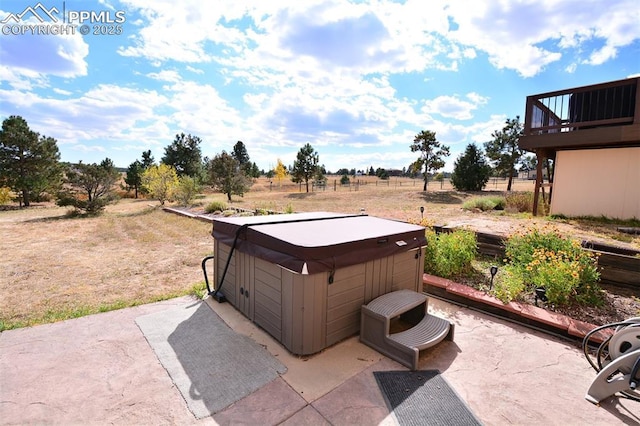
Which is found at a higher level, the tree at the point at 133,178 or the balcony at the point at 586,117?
the balcony at the point at 586,117

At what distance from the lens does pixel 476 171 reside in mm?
24297

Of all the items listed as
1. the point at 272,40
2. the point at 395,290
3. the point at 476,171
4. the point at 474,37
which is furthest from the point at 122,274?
the point at 476,171

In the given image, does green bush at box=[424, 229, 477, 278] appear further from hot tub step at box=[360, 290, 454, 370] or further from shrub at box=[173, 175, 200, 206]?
shrub at box=[173, 175, 200, 206]

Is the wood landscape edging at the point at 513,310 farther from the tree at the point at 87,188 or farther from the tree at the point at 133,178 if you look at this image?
the tree at the point at 133,178

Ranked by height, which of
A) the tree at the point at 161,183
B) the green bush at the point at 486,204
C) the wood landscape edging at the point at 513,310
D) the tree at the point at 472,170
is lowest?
the wood landscape edging at the point at 513,310

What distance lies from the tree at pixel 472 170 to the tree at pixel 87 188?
24319 millimetres

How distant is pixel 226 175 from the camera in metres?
19.5

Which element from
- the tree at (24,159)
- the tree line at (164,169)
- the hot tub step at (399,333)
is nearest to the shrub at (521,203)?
the hot tub step at (399,333)

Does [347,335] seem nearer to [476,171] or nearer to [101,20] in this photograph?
[101,20]

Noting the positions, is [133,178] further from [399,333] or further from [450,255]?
[399,333]

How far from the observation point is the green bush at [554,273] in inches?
135

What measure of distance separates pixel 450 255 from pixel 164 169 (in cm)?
1764

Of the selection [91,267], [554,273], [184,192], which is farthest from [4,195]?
[554,273]

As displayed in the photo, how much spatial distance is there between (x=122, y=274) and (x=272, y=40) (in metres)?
6.02
